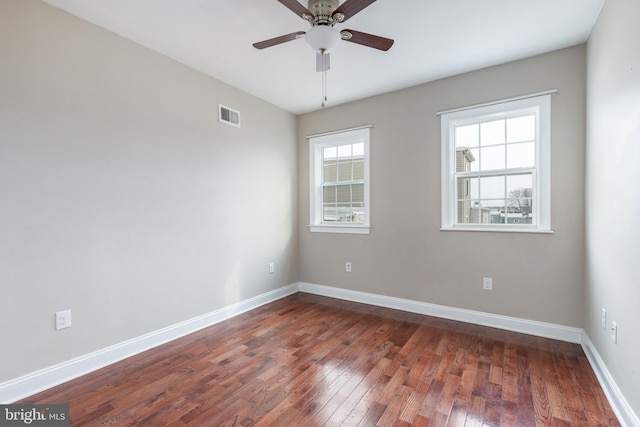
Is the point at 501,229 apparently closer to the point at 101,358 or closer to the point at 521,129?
the point at 521,129

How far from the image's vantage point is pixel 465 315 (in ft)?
10.3

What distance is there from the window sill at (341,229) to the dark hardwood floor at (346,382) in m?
1.30

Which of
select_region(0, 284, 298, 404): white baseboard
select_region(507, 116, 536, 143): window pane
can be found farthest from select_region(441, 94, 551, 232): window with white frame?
select_region(0, 284, 298, 404): white baseboard

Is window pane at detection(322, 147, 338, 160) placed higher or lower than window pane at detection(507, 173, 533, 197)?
higher

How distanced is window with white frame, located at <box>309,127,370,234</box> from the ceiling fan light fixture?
1938mm

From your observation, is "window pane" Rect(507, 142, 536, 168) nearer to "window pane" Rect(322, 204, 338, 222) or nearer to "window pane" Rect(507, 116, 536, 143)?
"window pane" Rect(507, 116, 536, 143)

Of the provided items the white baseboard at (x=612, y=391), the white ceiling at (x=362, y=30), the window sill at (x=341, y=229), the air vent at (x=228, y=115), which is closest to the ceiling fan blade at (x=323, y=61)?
the white ceiling at (x=362, y=30)

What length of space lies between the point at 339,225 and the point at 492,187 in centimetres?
187

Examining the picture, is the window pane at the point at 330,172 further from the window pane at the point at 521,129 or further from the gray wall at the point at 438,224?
the window pane at the point at 521,129

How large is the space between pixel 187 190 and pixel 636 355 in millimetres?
3432

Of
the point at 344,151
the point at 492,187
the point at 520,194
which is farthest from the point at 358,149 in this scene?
the point at 520,194

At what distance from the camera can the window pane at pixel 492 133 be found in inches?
118

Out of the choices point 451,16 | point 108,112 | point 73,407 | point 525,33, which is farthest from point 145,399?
point 525,33

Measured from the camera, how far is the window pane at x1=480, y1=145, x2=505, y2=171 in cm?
300
